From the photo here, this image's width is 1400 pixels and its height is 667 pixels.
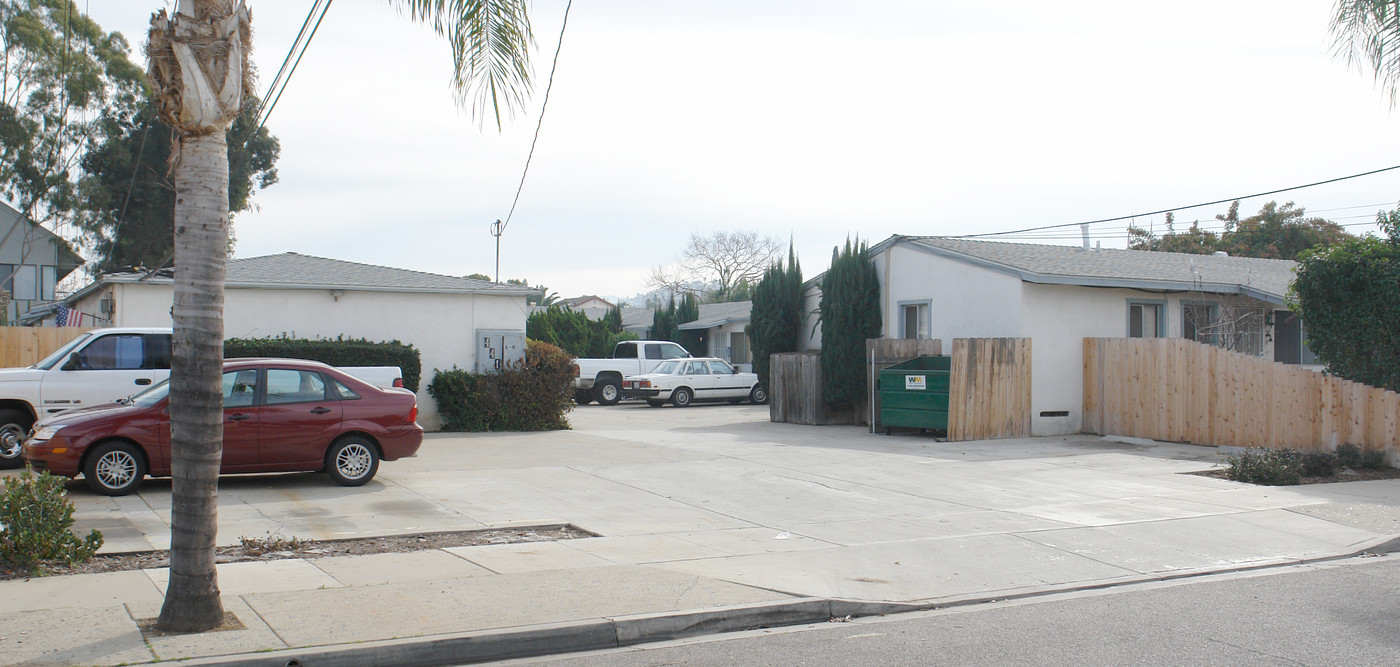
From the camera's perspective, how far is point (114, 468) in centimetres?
1100

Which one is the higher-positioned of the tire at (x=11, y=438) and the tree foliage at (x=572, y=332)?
the tree foliage at (x=572, y=332)

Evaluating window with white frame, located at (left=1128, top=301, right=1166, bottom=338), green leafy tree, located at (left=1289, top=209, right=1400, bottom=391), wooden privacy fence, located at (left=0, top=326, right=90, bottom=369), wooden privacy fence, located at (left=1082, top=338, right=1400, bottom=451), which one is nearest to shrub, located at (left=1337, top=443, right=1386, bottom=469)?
wooden privacy fence, located at (left=1082, top=338, right=1400, bottom=451)

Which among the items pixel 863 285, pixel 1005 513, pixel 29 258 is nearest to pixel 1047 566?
pixel 1005 513

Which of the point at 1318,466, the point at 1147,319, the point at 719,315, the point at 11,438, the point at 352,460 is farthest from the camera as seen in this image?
the point at 719,315

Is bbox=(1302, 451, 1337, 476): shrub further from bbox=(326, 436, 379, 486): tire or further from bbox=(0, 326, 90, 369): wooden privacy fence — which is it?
bbox=(0, 326, 90, 369): wooden privacy fence

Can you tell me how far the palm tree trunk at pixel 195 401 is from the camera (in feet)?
19.9

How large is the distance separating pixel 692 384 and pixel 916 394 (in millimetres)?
11835

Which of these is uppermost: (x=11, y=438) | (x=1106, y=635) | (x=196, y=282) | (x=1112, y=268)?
(x=1112, y=268)

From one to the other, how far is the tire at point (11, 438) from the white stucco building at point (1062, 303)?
54.4ft

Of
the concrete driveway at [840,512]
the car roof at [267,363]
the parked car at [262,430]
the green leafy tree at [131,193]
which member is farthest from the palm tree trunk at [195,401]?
the green leafy tree at [131,193]

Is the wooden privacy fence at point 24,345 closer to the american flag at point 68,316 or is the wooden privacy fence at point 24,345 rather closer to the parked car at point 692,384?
the american flag at point 68,316

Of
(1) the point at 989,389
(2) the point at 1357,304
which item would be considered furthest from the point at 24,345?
(2) the point at 1357,304

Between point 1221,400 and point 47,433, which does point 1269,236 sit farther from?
point 47,433

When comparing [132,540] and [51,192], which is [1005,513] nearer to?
[132,540]
